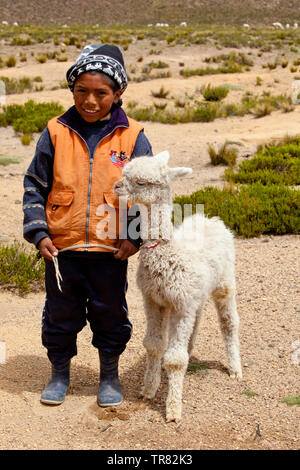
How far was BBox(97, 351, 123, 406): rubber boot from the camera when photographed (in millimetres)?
3859

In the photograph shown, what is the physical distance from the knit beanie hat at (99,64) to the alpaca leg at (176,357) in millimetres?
1531

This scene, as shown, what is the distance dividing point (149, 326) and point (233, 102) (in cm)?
1546

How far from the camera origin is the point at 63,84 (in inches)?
775

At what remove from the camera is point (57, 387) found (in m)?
3.92

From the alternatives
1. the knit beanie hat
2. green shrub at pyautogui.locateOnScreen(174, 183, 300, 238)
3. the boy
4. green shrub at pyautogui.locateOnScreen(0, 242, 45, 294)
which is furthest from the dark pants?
green shrub at pyautogui.locateOnScreen(174, 183, 300, 238)

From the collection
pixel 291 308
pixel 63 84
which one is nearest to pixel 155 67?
pixel 63 84

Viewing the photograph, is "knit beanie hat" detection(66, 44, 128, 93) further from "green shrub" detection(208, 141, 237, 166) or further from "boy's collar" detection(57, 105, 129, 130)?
"green shrub" detection(208, 141, 237, 166)

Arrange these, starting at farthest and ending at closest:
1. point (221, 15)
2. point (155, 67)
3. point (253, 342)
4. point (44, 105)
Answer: point (221, 15)
point (155, 67)
point (44, 105)
point (253, 342)

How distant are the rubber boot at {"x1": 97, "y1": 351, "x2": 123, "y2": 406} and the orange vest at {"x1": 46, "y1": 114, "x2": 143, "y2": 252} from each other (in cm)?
86

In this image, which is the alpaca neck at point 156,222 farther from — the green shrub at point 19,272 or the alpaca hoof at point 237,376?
the green shrub at point 19,272

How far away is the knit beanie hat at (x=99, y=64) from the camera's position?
3414 millimetres

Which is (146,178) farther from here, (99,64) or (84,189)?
(99,64)

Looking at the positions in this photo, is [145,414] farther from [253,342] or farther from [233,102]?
[233,102]

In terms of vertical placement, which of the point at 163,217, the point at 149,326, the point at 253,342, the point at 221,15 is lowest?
the point at 253,342
